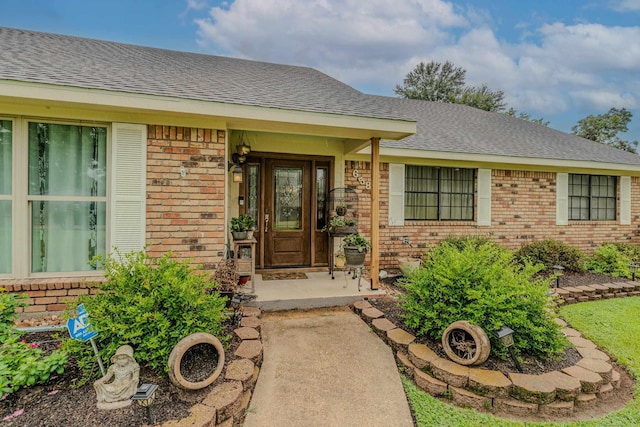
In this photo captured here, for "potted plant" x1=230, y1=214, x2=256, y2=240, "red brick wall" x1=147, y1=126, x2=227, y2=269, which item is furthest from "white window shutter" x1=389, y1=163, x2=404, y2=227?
"red brick wall" x1=147, y1=126, x2=227, y2=269

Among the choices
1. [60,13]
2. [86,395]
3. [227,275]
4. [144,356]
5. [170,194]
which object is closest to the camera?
[86,395]

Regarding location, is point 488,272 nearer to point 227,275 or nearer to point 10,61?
point 227,275

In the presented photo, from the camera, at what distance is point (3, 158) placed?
3465mm

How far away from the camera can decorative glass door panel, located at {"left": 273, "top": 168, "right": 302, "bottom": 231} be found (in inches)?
235

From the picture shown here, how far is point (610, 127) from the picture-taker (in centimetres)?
2173

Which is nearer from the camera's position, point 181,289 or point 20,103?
point 181,289

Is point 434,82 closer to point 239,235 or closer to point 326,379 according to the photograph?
point 239,235

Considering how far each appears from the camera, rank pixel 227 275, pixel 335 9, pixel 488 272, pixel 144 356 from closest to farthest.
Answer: pixel 144 356 → pixel 488 272 → pixel 227 275 → pixel 335 9

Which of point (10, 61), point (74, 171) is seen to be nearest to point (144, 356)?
point (74, 171)

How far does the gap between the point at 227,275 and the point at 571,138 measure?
34.7 feet

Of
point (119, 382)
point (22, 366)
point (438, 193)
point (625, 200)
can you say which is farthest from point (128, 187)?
point (625, 200)

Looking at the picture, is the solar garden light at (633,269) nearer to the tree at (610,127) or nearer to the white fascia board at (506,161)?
the white fascia board at (506,161)

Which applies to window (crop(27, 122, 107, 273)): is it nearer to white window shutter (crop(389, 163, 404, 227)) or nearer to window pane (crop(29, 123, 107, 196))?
window pane (crop(29, 123, 107, 196))

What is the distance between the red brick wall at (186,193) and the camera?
387cm
